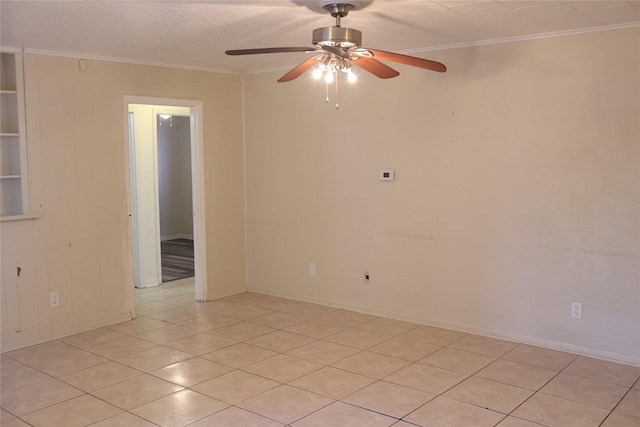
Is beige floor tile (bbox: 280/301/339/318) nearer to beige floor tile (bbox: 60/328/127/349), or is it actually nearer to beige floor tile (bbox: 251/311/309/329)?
beige floor tile (bbox: 251/311/309/329)

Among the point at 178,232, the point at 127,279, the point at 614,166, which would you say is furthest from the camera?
the point at 178,232

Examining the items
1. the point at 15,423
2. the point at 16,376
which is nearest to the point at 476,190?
the point at 15,423

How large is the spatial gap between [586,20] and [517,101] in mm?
762

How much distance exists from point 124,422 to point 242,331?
1698mm

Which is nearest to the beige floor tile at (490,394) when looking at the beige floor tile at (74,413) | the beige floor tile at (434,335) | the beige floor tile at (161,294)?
the beige floor tile at (434,335)

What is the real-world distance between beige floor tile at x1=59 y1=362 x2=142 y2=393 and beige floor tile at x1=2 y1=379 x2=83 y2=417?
66mm

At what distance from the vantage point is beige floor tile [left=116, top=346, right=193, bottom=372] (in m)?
3.97

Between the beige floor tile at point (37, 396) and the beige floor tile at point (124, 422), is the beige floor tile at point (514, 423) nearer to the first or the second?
the beige floor tile at point (124, 422)

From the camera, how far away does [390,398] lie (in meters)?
3.40

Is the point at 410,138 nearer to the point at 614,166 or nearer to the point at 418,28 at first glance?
the point at 418,28

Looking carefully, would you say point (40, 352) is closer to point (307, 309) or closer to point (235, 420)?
point (235, 420)

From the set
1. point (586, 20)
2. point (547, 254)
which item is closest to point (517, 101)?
point (586, 20)

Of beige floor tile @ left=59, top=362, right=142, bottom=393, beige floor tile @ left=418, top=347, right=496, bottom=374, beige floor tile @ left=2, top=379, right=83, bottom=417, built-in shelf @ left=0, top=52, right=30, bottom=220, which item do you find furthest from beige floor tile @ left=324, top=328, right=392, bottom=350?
built-in shelf @ left=0, top=52, right=30, bottom=220

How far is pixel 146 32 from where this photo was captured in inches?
151
